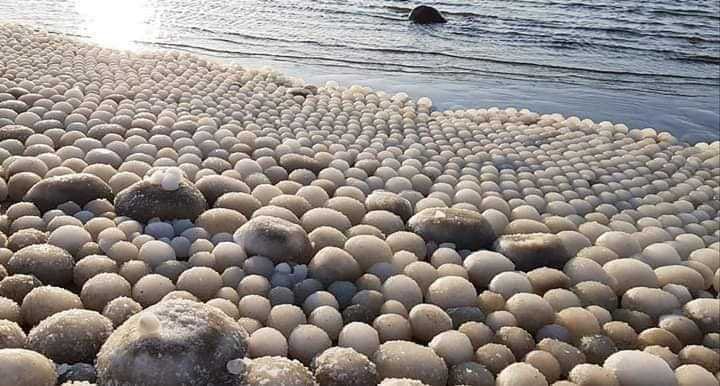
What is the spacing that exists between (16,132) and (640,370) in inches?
108

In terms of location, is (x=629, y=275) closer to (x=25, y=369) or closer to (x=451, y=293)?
(x=451, y=293)

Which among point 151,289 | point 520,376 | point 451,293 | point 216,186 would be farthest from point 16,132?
point 520,376

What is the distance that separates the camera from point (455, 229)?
2.64 meters

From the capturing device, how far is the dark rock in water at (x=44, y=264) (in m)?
2.07

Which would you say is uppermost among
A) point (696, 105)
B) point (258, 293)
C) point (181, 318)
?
point (181, 318)

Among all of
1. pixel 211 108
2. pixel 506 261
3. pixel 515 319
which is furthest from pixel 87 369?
pixel 211 108

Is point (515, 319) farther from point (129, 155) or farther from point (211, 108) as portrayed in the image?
point (211, 108)

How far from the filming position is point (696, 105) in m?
6.49

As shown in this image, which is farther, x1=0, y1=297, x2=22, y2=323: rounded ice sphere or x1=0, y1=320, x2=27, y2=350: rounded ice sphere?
x1=0, y1=297, x2=22, y2=323: rounded ice sphere

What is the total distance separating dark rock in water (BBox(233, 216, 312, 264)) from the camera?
2.29 metres

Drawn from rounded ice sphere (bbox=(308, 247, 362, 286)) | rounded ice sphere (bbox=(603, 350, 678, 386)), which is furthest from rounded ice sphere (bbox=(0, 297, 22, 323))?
rounded ice sphere (bbox=(603, 350, 678, 386))

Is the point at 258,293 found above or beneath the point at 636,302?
above

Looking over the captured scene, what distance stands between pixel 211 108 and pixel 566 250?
2.28 metres

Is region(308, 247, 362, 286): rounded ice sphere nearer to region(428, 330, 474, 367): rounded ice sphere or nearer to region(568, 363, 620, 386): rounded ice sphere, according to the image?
region(428, 330, 474, 367): rounded ice sphere
